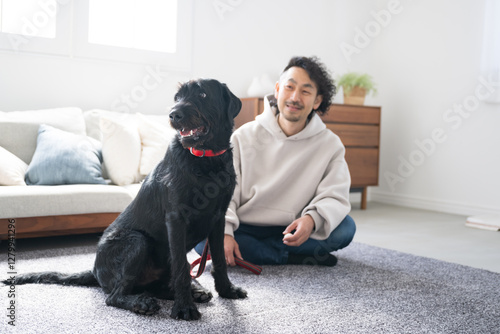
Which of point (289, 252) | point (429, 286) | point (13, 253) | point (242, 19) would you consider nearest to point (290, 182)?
point (289, 252)

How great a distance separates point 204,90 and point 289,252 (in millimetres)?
1191

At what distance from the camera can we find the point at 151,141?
3443 millimetres

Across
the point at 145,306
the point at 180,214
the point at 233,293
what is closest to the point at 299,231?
the point at 233,293

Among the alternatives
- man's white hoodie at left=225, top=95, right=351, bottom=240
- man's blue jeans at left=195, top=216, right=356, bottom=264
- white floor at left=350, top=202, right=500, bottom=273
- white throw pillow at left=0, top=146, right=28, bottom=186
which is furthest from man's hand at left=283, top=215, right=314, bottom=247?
white throw pillow at left=0, top=146, right=28, bottom=186

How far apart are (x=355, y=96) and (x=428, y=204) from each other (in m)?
1.42

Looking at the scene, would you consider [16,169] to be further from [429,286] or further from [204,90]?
[429,286]

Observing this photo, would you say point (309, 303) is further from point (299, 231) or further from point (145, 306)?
point (145, 306)

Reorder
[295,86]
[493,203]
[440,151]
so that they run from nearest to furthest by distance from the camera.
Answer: [295,86] → [493,203] → [440,151]

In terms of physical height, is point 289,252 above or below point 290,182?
below

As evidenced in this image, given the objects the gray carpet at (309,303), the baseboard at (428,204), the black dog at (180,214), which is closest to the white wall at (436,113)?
the baseboard at (428,204)

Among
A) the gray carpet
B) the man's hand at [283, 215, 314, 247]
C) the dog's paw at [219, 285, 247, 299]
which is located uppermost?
the man's hand at [283, 215, 314, 247]

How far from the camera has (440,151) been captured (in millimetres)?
4980

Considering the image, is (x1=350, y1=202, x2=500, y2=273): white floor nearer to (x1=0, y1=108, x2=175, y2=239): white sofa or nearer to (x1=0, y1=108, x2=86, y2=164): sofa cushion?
(x1=0, y1=108, x2=175, y2=239): white sofa

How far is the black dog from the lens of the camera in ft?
5.35
